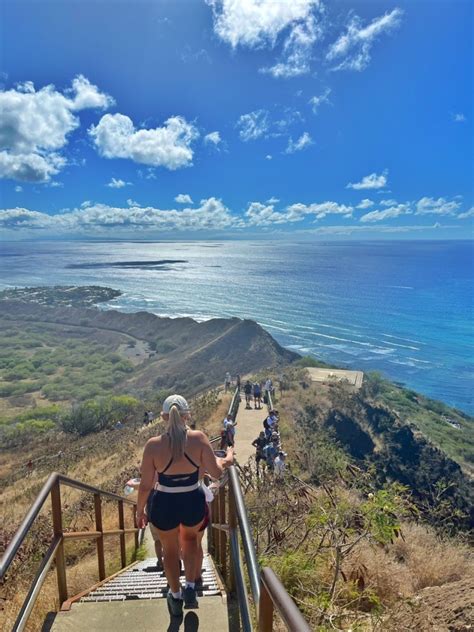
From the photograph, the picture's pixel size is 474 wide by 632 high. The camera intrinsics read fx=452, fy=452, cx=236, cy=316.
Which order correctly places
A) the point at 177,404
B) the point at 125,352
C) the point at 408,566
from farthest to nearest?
the point at 125,352 < the point at 408,566 < the point at 177,404

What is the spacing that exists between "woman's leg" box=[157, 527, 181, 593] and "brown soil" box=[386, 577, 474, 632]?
4.96 feet

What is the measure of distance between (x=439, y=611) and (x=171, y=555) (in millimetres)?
2342

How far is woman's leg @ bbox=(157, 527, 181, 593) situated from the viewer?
3203mm

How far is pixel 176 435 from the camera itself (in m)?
3.07

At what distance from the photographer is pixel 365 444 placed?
20.3 metres

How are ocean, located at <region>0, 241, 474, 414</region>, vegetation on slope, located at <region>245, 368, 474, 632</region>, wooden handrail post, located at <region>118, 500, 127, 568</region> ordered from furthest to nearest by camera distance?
ocean, located at <region>0, 241, 474, 414</region> < wooden handrail post, located at <region>118, 500, 127, 568</region> < vegetation on slope, located at <region>245, 368, 474, 632</region>

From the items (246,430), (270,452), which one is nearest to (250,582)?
(270,452)

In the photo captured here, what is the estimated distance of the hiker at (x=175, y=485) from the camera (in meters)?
3.09

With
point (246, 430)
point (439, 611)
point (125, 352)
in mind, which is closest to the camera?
point (439, 611)

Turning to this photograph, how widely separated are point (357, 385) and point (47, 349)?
48377 mm

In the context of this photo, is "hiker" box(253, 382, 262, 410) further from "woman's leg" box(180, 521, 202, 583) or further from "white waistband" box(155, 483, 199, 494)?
"white waistband" box(155, 483, 199, 494)

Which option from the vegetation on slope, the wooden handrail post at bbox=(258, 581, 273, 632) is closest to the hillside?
the vegetation on slope

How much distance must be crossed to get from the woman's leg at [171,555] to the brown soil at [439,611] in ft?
4.96

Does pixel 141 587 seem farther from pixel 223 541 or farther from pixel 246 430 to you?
pixel 246 430
